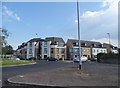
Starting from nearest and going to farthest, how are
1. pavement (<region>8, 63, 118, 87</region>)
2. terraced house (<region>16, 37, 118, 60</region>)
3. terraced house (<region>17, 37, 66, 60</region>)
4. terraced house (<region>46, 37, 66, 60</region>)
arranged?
1. pavement (<region>8, 63, 118, 87</region>)
2. terraced house (<region>46, 37, 66, 60</region>)
3. terraced house (<region>17, 37, 66, 60</region>)
4. terraced house (<region>16, 37, 118, 60</region>)

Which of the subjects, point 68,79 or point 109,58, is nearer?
point 68,79

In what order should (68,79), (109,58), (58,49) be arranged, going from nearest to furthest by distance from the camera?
1. (68,79)
2. (109,58)
3. (58,49)

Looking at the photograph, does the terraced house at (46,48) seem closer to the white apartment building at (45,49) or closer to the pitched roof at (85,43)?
the white apartment building at (45,49)

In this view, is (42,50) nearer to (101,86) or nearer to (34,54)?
(34,54)

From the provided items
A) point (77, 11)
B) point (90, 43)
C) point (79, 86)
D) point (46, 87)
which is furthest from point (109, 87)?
point (90, 43)

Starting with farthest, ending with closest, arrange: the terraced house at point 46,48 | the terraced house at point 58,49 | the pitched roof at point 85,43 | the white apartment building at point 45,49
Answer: the pitched roof at point 85,43
the white apartment building at point 45,49
the terraced house at point 46,48
the terraced house at point 58,49

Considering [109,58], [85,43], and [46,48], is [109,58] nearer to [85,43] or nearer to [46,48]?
[46,48]

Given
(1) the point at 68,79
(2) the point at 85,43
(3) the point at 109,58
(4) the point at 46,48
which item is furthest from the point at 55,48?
(1) the point at 68,79

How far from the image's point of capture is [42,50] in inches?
5561

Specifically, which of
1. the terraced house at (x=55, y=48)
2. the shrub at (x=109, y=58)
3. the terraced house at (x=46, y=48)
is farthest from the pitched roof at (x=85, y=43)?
the shrub at (x=109, y=58)

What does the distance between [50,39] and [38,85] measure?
420ft

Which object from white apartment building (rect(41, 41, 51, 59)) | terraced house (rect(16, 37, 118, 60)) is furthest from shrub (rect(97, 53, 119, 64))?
white apartment building (rect(41, 41, 51, 59))

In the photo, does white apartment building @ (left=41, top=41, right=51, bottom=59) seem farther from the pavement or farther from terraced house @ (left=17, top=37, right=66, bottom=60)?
the pavement

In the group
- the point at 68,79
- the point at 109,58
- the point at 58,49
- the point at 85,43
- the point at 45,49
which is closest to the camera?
the point at 68,79
